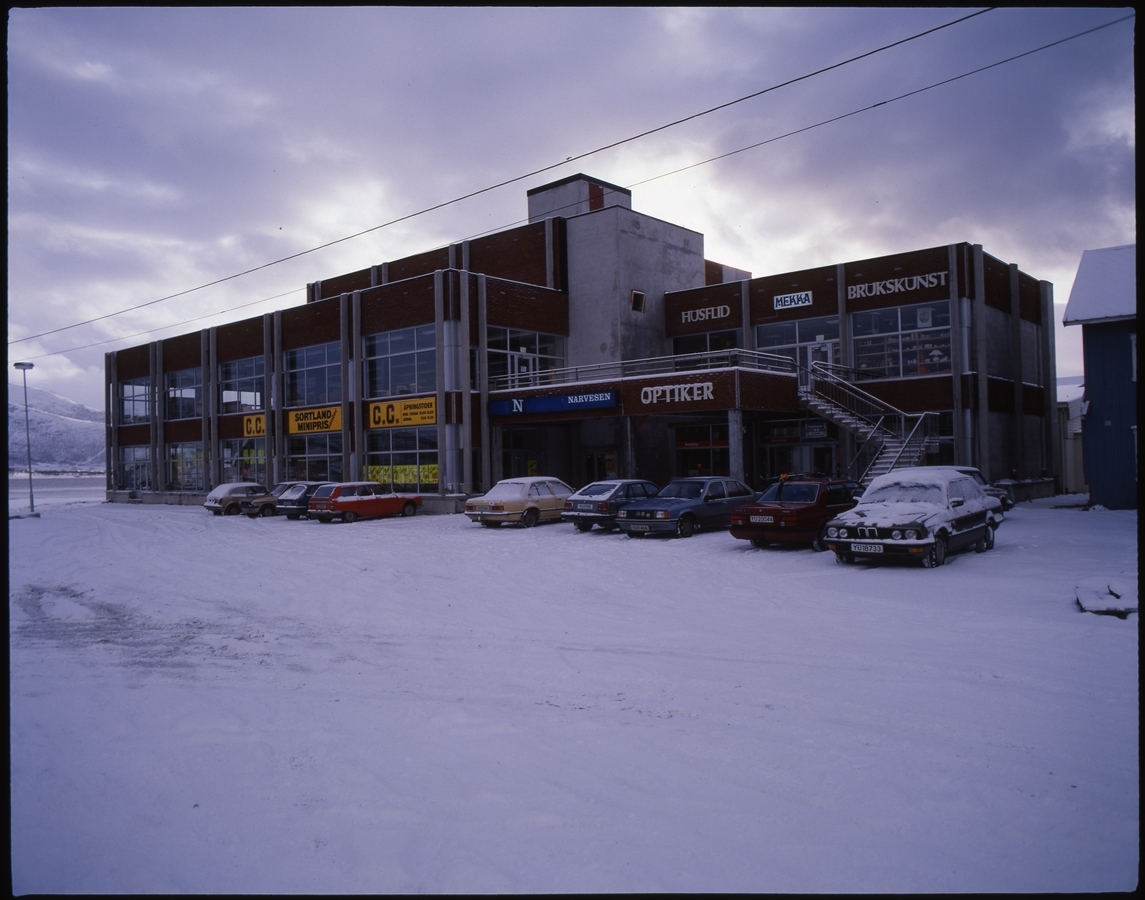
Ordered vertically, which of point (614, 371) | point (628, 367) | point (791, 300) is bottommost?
point (614, 371)

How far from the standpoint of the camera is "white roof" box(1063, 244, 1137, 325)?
22250 mm

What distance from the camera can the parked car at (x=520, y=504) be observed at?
23188mm

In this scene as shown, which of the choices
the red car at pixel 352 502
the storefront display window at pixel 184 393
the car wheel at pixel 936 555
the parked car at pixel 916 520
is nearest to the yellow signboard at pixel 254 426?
the storefront display window at pixel 184 393

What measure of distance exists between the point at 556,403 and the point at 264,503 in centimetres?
1328

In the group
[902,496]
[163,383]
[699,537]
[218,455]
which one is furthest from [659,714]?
[163,383]

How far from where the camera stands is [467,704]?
6379 mm

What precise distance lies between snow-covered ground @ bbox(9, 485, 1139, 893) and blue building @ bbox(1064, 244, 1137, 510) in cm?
1495

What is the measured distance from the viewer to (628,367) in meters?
34.9

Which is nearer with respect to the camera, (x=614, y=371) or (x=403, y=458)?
(x=403, y=458)

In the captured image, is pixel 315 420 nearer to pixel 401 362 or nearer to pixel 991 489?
pixel 401 362

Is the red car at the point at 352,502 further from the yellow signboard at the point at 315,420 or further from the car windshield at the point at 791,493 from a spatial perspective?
the car windshield at the point at 791,493

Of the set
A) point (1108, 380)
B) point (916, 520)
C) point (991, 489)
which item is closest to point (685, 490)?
point (916, 520)

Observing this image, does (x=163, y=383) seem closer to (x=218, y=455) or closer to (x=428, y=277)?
(x=218, y=455)

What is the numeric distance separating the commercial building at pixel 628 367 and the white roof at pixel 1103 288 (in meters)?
4.25
